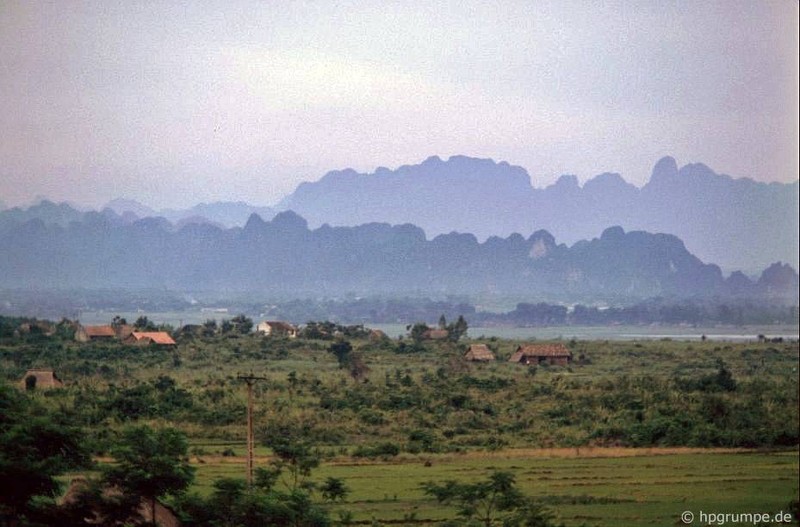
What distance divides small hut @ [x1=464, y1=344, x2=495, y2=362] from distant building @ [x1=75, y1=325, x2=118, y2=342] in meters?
7.50

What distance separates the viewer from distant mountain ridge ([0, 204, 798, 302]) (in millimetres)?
56812

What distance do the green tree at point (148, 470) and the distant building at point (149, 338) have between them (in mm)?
13719

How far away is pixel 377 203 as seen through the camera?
82.6m

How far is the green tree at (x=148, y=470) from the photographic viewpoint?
358 inches

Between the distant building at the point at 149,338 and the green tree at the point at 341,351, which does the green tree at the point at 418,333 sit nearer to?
the green tree at the point at 341,351

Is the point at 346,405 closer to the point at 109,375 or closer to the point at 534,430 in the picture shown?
the point at 534,430

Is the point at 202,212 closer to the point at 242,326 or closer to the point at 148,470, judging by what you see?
the point at 242,326

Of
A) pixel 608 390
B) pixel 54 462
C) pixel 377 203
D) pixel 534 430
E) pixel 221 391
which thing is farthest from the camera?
pixel 377 203

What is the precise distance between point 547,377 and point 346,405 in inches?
210

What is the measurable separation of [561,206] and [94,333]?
72.1 metres

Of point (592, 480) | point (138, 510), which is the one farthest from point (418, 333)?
point (138, 510)

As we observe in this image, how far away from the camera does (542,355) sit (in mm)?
24500

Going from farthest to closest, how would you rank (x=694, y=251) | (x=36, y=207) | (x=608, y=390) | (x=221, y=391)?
(x=694, y=251), (x=36, y=207), (x=608, y=390), (x=221, y=391)

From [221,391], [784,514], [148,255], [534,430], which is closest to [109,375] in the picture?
[221,391]
